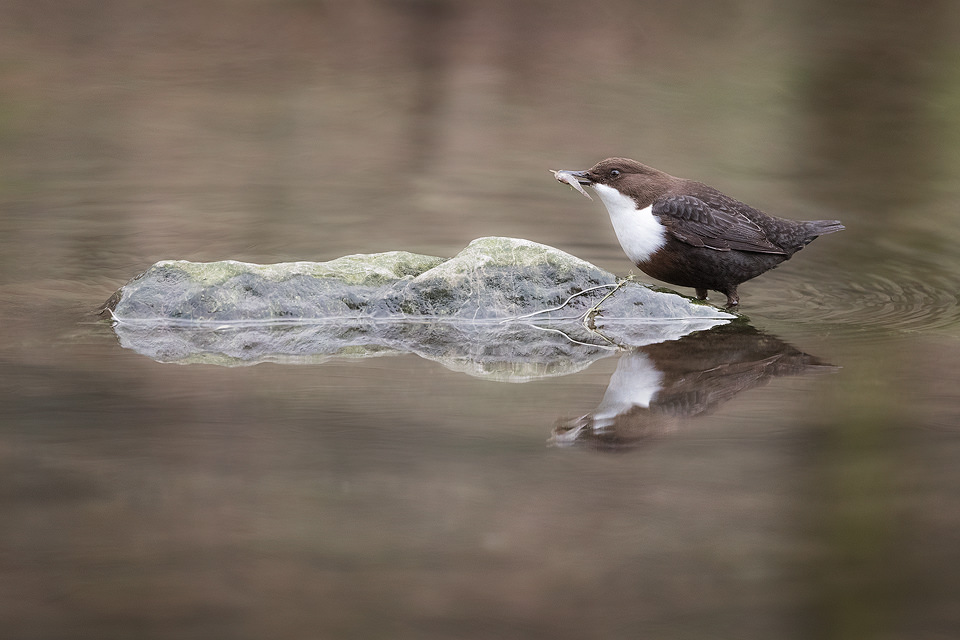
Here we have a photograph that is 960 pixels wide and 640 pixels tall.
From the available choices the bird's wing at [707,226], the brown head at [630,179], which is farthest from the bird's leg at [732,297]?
the brown head at [630,179]

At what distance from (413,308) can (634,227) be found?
125 cm

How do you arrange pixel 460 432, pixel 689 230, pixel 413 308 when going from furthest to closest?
pixel 689 230
pixel 413 308
pixel 460 432

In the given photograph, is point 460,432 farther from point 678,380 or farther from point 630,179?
point 630,179

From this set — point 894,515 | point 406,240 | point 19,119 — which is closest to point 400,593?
point 894,515

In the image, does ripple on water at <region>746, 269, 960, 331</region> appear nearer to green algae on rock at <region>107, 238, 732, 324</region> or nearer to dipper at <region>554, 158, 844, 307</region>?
dipper at <region>554, 158, 844, 307</region>

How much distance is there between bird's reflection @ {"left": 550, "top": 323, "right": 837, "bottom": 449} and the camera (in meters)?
3.95

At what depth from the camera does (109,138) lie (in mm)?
9922

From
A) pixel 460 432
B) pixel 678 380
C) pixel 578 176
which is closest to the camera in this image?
pixel 460 432

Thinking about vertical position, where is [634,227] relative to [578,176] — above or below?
below

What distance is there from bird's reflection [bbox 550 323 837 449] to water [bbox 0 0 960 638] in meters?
0.02

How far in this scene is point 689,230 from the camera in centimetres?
582

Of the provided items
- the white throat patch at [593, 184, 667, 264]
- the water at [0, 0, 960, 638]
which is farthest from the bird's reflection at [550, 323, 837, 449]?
the white throat patch at [593, 184, 667, 264]

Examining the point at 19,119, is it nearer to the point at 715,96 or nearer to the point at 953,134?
the point at 715,96

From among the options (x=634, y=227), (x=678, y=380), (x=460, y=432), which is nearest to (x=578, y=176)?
(x=634, y=227)
